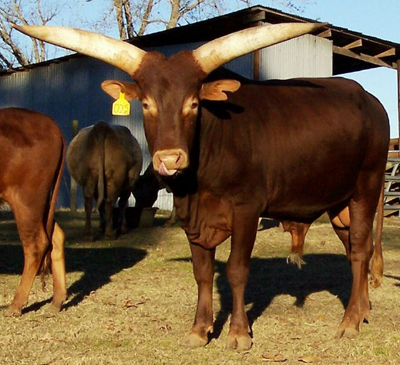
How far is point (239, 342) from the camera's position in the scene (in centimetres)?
533

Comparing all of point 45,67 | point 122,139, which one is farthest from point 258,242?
point 45,67

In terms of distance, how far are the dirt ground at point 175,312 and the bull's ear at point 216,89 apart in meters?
1.83

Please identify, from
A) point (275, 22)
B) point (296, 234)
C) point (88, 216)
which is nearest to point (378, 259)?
point (296, 234)

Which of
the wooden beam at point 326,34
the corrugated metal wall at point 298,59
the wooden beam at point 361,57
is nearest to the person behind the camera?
the wooden beam at point 326,34

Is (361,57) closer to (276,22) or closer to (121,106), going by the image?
(276,22)

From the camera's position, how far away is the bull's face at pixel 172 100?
489 cm

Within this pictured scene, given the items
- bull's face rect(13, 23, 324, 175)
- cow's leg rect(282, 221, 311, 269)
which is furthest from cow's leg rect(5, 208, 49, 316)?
cow's leg rect(282, 221, 311, 269)

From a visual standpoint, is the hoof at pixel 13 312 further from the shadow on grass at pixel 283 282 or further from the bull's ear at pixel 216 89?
the bull's ear at pixel 216 89

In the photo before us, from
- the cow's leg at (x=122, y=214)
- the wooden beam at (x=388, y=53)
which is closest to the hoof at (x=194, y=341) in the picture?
the cow's leg at (x=122, y=214)

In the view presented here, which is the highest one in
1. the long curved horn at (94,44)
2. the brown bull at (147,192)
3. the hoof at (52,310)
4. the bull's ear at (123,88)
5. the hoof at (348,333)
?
the long curved horn at (94,44)

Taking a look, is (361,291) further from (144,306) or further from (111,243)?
(111,243)

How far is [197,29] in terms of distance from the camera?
58.4 ft

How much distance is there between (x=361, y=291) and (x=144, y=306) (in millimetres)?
2060

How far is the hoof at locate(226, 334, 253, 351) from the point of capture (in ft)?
17.5
